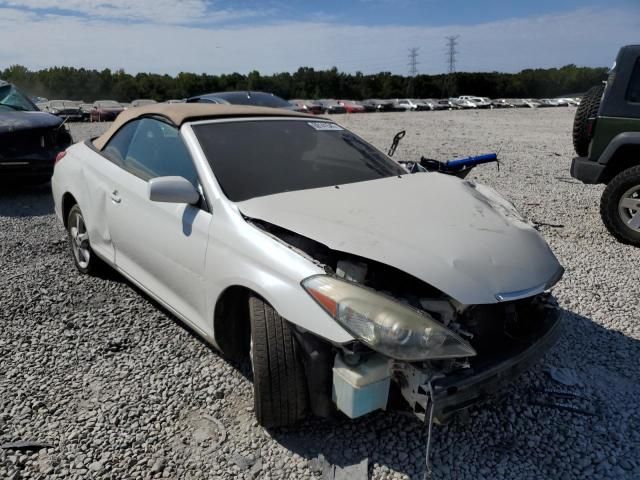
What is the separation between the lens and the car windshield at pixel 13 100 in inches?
298

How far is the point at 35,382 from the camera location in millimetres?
2865

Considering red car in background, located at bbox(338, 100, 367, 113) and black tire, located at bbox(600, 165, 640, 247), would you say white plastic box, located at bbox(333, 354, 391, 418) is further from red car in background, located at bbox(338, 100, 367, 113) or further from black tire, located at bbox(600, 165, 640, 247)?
red car in background, located at bbox(338, 100, 367, 113)

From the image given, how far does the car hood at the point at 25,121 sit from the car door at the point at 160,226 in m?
4.17

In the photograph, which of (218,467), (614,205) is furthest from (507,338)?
(614,205)

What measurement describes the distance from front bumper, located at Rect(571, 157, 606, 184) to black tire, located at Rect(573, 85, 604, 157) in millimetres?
154

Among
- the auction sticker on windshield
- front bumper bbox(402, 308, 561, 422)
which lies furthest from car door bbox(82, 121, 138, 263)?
front bumper bbox(402, 308, 561, 422)

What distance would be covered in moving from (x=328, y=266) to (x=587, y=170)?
15.7ft

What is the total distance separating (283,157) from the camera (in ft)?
10.6

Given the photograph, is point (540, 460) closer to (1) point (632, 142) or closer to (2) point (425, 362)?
(2) point (425, 362)

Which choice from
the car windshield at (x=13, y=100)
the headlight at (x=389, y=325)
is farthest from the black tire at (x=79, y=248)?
the car windshield at (x=13, y=100)

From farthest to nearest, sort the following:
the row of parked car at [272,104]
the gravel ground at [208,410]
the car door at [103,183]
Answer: the row of parked car at [272,104] → the car door at [103,183] → the gravel ground at [208,410]

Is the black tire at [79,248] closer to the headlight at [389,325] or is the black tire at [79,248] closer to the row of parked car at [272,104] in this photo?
the headlight at [389,325]

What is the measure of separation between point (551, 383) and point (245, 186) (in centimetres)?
214

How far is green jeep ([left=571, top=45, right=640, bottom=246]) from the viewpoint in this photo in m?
5.46
